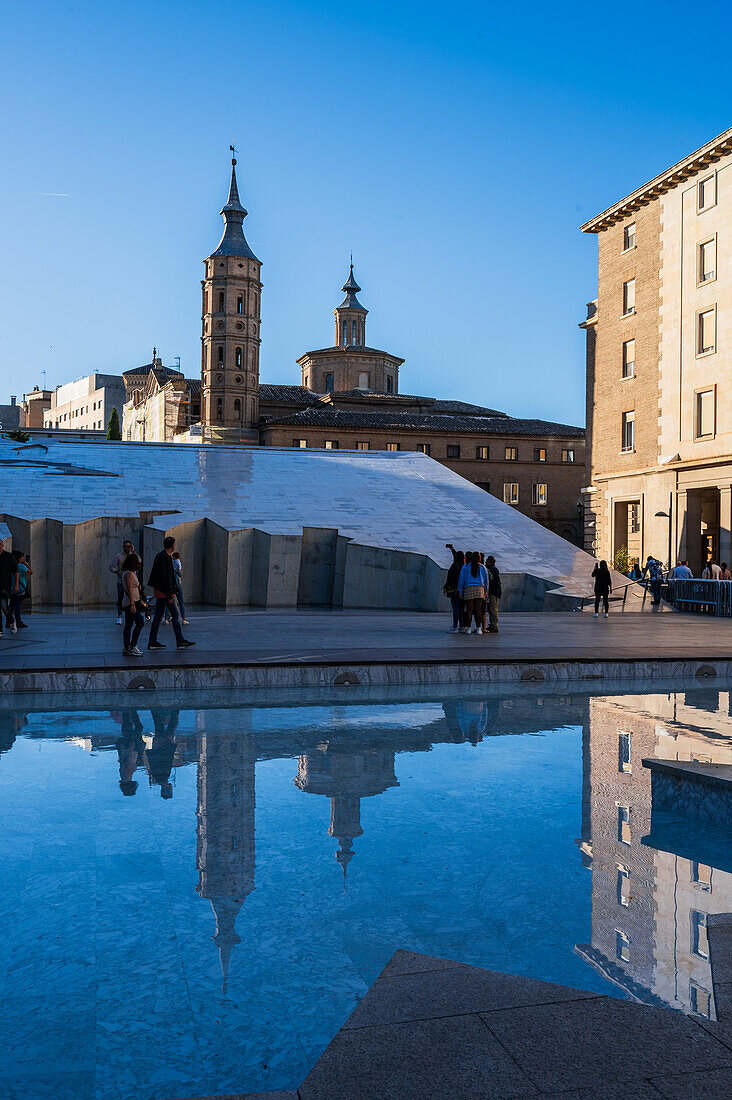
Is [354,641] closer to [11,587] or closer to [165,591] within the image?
[165,591]

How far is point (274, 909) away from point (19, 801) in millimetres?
2416

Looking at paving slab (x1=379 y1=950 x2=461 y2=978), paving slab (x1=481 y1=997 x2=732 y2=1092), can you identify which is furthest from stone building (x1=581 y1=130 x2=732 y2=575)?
paving slab (x1=481 y1=997 x2=732 y2=1092)

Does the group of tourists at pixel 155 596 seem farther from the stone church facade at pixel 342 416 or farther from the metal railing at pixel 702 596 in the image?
the stone church facade at pixel 342 416

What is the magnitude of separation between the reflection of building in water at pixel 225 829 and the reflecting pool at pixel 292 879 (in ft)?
0.06

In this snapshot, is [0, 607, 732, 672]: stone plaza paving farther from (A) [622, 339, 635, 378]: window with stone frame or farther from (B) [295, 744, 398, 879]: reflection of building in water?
(A) [622, 339, 635, 378]: window with stone frame

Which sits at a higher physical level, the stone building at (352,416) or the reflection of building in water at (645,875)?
the stone building at (352,416)

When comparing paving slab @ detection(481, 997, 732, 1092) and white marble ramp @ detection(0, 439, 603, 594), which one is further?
white marble ramp @ detection(0, 439, 603, 594)

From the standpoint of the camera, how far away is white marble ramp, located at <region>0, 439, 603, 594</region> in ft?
70.2

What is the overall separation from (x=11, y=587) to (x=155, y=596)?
326cm

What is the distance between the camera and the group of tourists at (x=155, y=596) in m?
10.8

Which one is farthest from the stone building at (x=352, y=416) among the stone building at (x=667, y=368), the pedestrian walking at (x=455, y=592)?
the pedestrian walking at (x=455, y=592)

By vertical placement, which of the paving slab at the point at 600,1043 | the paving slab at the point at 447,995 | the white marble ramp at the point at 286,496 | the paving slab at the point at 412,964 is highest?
the white marble ramp at the point at 286,496

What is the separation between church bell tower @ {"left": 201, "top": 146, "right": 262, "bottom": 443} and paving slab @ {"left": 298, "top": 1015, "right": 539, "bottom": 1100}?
63.8 meters

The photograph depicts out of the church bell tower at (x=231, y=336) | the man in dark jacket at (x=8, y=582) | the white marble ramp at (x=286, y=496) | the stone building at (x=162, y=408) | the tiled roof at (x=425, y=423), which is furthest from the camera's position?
the stone building at (x=162, y=408)
